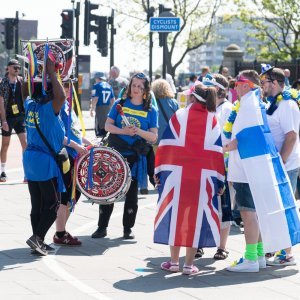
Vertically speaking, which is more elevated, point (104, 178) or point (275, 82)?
point (275, 82)

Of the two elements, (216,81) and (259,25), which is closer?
(216,81)

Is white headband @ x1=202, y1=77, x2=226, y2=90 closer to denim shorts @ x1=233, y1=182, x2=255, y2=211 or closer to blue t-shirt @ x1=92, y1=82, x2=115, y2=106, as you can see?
denim shorts @ x1=233, y1=182, x2=255, y2=211

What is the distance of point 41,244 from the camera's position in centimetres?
949

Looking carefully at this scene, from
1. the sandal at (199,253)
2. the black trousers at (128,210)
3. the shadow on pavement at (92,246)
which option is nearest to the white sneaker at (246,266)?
the sandal at (199,253)

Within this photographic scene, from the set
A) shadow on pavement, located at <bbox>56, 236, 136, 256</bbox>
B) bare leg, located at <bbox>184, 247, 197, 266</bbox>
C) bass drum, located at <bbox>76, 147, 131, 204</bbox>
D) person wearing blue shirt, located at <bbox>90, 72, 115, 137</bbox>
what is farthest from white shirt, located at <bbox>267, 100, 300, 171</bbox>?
person wearing blue shirt, located at <bbox>90, 72, 115, 137</bbox>

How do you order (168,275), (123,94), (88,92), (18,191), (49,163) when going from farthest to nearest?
(88,92) < (18,191) < (123,94) < (49,163) < (168,275)

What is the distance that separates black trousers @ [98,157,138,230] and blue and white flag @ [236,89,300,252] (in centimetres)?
219

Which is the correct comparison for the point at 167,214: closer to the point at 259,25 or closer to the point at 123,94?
the point at 123,94

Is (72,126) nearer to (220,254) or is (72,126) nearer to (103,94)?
(220,254)

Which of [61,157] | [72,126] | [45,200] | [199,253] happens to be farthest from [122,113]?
[199,253]

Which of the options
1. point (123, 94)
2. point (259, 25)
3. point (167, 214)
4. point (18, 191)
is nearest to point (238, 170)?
point (167, 214)

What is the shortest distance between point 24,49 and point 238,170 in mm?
2377

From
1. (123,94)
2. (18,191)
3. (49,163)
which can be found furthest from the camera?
(18,191)

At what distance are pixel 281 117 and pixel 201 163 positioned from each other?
108cm
